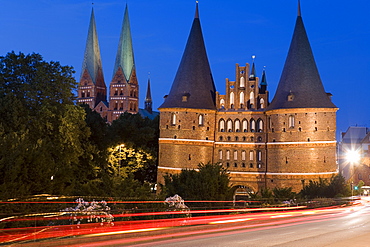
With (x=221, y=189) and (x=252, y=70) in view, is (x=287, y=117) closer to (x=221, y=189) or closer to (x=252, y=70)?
(x=252, y=70)

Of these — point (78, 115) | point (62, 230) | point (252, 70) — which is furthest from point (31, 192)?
point (252, 70)

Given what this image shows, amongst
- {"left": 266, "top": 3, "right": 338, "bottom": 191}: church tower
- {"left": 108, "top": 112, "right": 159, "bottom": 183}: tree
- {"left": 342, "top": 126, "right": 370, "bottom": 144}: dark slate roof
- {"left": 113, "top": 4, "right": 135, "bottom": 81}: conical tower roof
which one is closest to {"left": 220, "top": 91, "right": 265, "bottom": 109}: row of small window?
{"left": 266, "top": 3, "right": 338, "bottom": 191}: church tower

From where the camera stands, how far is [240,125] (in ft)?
175

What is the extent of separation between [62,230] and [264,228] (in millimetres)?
8336

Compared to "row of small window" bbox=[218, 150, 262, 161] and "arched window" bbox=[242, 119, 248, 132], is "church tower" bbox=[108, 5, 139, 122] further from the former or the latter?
"arched window" bbox=[242, 119, 248, 132]

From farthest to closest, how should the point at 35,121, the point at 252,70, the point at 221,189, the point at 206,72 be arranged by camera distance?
the point at 252,70
the point at 206,72
the point at 35,121
the point at 221,189

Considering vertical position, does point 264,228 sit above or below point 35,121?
below

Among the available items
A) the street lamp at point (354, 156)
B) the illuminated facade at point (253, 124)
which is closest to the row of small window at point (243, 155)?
the illuminated facade at point (253, 124)

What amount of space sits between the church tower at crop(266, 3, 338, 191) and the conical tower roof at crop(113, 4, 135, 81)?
58766mm

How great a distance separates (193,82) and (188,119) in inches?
163

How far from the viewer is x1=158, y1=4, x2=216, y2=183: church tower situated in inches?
2025

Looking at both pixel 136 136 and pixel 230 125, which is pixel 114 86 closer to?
pixel 136 136

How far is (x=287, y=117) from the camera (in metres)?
49.8

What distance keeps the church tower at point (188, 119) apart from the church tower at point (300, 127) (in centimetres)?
670
